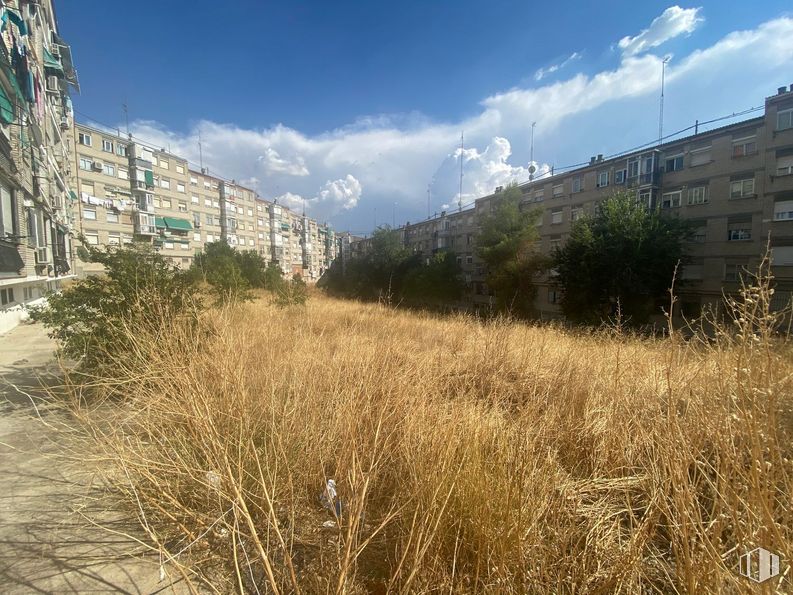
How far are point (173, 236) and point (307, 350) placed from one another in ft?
160

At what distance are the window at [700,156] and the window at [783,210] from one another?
15.7 feet

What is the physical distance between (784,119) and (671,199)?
6.17 metres

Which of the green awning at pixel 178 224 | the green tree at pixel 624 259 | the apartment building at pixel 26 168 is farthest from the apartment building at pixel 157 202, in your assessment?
the green tree at pixel 624 259

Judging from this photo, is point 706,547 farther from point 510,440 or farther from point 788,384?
point 788,384

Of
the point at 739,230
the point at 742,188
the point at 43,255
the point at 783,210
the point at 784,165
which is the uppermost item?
the point at 784,165

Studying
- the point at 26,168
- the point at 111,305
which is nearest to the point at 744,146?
the point at 111,305

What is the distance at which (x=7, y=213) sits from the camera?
1074 centimetres

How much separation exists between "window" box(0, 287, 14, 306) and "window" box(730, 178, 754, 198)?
36850mm

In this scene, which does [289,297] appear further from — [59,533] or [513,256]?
[513,256]

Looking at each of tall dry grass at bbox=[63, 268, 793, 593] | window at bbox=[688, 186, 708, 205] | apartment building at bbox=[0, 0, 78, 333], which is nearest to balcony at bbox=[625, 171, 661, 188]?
window at bbox=[688, 186, 708, 205]

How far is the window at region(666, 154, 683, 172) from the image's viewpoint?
22.5m

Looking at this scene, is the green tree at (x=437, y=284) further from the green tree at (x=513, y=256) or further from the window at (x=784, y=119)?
the window at (x=784, y=119)

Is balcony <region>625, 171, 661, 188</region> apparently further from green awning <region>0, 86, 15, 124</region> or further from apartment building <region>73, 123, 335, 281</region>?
green awning <region>0, 86, 15, 124</region>

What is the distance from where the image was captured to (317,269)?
293ft
